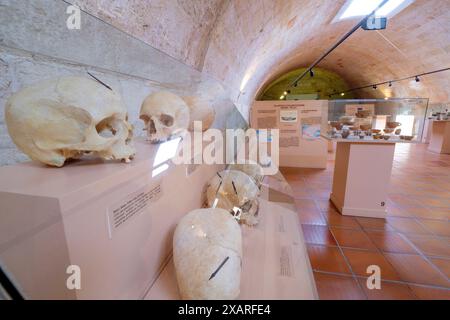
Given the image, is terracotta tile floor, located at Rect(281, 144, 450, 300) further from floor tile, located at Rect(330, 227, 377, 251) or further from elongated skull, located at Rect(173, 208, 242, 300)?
elongated skull, located at Rect(173, 208, 242, 300)

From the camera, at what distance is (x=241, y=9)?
3.05m

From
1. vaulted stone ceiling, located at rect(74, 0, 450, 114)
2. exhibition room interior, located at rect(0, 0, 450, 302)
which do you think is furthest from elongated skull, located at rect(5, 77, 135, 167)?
vaulted stone ceiling, located at rect(74, 0, 450, 114)

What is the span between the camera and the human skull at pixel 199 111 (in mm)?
1750

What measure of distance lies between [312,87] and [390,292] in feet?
66.9

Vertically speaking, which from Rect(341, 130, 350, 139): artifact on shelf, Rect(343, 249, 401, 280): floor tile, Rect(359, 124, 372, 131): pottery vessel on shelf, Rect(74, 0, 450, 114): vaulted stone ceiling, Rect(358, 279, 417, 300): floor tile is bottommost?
Rect(358, 279, 417, 300): floor tile

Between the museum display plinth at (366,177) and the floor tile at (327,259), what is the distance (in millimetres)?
1090

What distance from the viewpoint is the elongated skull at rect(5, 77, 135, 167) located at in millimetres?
683

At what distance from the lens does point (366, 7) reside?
6.41 metres

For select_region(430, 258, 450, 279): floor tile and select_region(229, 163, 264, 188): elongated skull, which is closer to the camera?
select_region(430, 258, 450, 279): floor tile

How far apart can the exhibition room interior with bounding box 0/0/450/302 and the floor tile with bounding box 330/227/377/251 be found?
0.02 meters

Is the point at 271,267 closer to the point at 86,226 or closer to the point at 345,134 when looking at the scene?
the point at 86,226

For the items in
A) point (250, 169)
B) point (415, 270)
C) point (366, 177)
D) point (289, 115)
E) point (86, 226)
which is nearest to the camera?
point (86, 226)

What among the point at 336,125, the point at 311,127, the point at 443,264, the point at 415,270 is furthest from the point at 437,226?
the point at 311,127

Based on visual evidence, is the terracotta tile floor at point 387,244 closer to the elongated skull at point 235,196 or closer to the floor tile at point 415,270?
the floor tile at point 415,270
